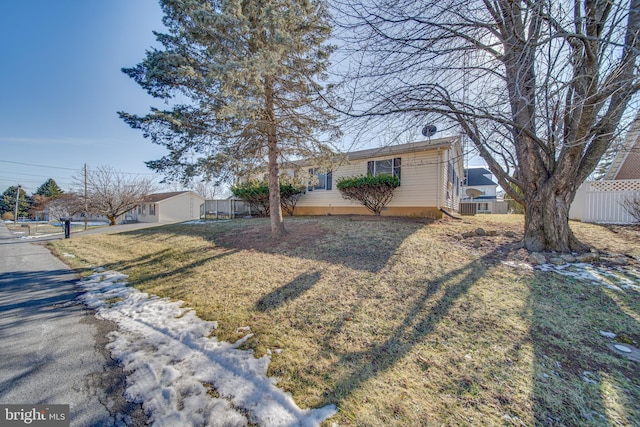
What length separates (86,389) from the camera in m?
2.12

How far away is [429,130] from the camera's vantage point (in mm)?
5336

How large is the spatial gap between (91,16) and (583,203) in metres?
18.5

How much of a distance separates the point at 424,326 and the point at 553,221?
456 cm

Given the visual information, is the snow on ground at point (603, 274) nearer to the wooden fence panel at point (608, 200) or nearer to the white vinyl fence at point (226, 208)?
the wooden fence panel at point (608, 200)

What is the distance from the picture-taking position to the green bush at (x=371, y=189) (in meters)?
10.3

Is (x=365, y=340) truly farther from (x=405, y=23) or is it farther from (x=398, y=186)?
(x=398, y=186)

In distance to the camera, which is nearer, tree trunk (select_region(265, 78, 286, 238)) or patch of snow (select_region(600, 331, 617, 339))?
patch of snow (select_region(600, 331, 617, 339))

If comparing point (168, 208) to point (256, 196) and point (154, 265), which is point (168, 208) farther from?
point (154, 265)

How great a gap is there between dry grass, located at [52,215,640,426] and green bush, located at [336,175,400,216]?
14.0 ft

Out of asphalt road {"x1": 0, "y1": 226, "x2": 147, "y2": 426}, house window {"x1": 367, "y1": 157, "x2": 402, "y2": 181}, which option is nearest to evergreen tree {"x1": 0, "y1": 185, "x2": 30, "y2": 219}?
asphalt road {"x1": 0, "y1": 226, "x2": 147, "y2": 426}

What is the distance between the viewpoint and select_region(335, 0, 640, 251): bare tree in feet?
11.8

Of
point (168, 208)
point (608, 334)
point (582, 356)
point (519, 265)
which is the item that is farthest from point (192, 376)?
point (168, 208)

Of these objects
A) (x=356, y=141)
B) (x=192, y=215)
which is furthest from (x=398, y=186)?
(x=192, y=215)

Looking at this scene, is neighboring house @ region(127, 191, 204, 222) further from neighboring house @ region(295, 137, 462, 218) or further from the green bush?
the green bush
